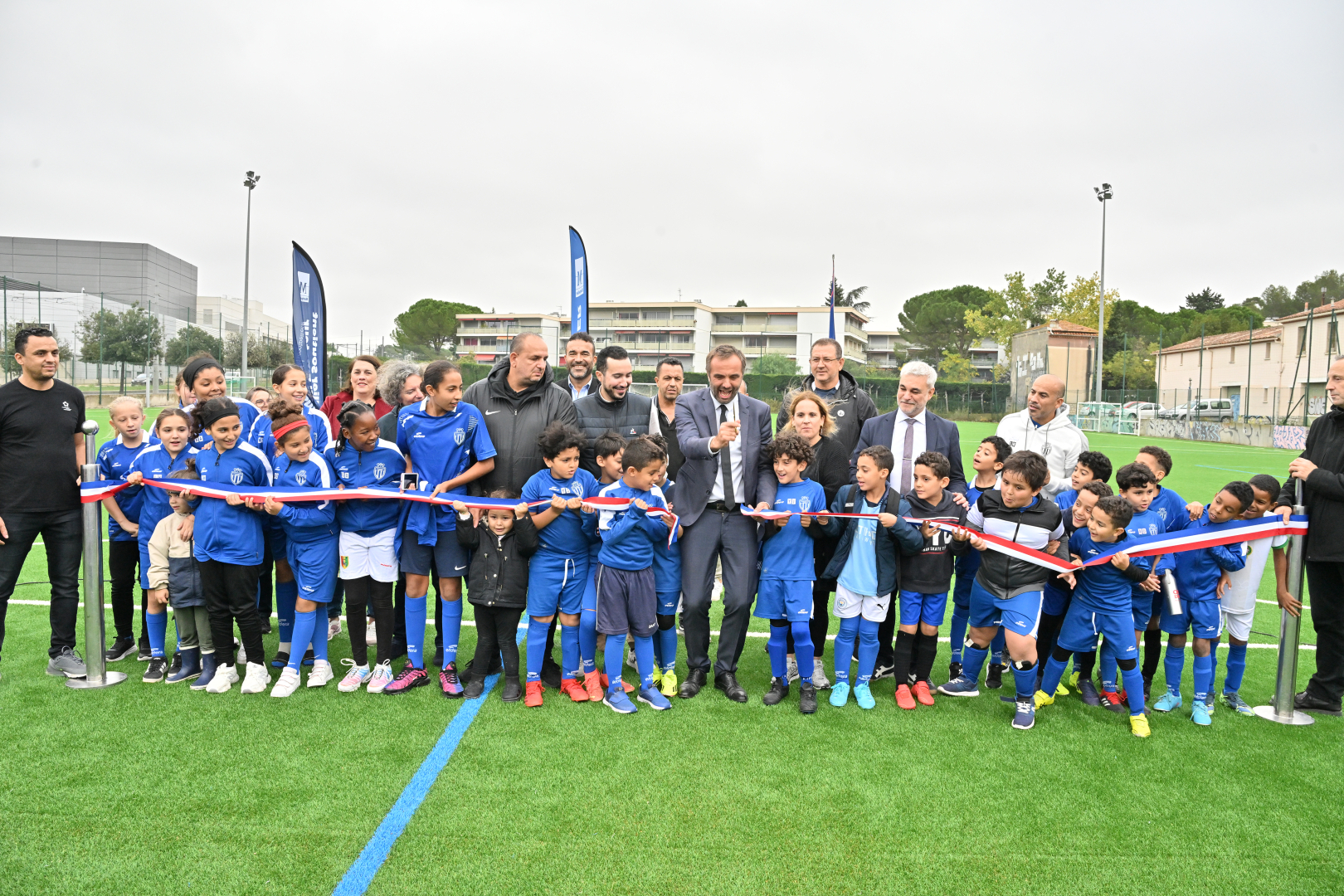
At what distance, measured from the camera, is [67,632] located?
4777mm

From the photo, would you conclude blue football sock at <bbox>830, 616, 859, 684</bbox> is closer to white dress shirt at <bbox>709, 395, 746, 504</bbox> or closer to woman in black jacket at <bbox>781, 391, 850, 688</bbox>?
woman in black jacket at <bbox>781, 391, 850, 688</bbox>

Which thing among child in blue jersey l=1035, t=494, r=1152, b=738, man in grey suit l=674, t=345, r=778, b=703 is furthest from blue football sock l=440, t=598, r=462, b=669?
child in blue jersey l=1035, t=494, r=1152, b=738

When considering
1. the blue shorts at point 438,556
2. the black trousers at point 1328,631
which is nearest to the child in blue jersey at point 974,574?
the black trousers at point 1328,631

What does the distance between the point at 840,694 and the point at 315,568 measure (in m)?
3.27

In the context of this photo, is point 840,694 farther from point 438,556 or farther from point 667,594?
point 438,556

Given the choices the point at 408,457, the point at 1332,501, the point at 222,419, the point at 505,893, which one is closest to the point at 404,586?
the point at 408,457

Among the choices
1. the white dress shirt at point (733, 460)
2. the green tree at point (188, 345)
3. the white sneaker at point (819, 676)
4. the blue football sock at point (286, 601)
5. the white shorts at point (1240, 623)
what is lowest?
the white sneaker at point (819, 676)

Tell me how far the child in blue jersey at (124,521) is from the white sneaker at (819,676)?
171 inches

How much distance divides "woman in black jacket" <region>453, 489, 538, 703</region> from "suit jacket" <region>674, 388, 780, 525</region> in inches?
38.4

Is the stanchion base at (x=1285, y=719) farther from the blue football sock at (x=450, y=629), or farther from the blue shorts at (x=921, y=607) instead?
the blue football sock at (x=450, y=629)

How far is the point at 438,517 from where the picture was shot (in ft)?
15.2

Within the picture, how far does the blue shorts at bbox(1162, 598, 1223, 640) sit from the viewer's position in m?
4.48

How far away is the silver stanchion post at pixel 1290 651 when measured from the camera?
4.38 metres

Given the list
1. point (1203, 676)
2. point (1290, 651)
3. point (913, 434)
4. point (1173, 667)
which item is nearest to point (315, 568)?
point (913, 434)
